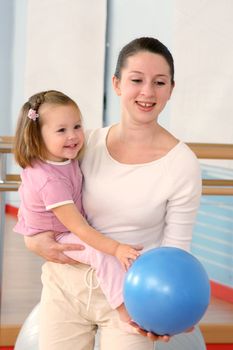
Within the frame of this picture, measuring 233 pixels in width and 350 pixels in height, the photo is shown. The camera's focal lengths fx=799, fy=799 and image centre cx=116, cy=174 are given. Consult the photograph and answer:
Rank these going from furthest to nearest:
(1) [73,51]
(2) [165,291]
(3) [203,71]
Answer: (1) [73,51]
(3) [203,71]
(2) [165,291]

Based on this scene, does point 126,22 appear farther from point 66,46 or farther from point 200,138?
point 200,138

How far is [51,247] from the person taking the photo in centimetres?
217

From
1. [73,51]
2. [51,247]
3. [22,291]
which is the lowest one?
[22,291]

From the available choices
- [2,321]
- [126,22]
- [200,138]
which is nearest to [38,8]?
[126,22]

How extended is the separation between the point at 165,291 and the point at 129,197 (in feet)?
0.93

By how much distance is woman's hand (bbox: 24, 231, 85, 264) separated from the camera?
7.08 feet

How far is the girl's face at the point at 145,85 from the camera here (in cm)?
207

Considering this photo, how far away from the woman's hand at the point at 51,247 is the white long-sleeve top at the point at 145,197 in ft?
0.33

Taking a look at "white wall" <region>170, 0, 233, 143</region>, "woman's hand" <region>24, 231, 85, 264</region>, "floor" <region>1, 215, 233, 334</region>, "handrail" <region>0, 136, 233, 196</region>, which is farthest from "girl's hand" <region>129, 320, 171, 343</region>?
"white wall" <region>170, 0, 233, 143</region>

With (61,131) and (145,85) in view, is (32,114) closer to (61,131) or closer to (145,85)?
(61,131)

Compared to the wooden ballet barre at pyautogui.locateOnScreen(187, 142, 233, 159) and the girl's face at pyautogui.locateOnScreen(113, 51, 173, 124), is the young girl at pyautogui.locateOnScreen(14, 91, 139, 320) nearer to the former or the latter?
the girl's face at pyautogui.locateOnScreen(113, 51, 173, 124)

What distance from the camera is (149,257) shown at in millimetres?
1965

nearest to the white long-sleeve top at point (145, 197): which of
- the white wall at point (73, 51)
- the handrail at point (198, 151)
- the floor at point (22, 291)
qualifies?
the handrail at point (198, 151)

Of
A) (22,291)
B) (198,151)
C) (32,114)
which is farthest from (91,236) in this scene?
(22,291)
